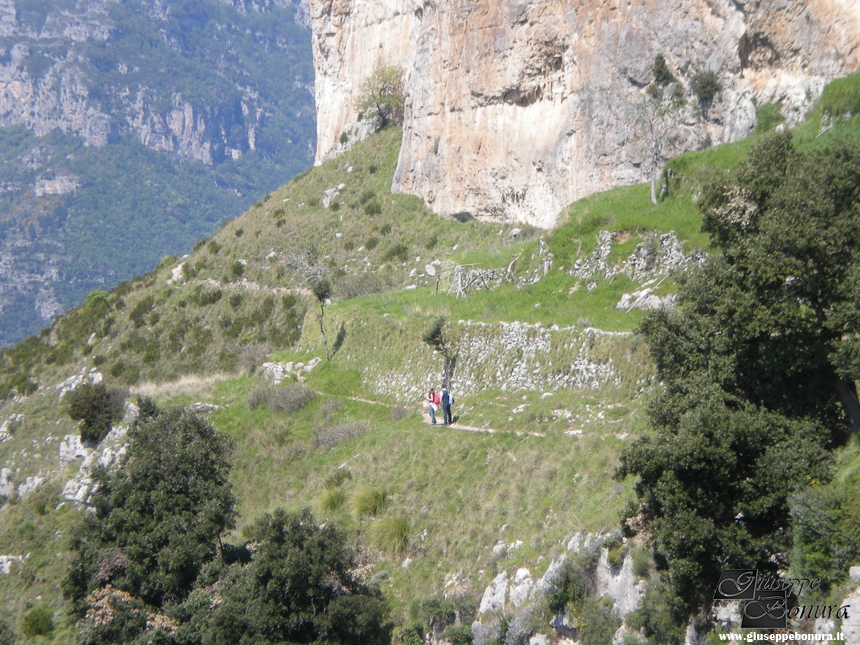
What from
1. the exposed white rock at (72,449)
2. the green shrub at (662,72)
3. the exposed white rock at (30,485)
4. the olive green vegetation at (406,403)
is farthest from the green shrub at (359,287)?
the exposed white rock at (30,485)

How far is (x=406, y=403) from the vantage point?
23.4m

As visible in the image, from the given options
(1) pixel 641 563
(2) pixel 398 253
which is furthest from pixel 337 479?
(2) pixel 398 253

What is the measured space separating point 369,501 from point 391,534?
147cm

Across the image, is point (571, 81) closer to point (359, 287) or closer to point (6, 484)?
point (359, 287)

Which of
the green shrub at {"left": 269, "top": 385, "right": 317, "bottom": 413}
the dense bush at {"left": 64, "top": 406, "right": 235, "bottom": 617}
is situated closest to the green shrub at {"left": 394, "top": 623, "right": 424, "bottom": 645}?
the dense bush at {"left": 64, "top": 406, "right": 235, "bottom": 617}

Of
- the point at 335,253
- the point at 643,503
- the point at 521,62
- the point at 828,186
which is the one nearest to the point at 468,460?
the point at 643,503

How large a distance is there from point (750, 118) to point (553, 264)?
9.44 meters

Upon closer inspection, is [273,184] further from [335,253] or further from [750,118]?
[750,118]

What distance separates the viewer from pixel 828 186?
11.4 meters

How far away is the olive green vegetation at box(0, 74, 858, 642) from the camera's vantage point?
52.6ft

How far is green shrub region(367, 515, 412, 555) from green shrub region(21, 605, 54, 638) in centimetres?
1200

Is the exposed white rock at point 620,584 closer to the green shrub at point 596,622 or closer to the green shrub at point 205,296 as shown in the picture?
the green shrub at point 596,622

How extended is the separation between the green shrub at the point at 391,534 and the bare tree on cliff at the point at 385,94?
37137mm

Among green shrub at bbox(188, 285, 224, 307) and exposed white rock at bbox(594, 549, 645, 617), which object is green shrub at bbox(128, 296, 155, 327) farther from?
exposed white rock at bbox(594, 549, 645, 617)
